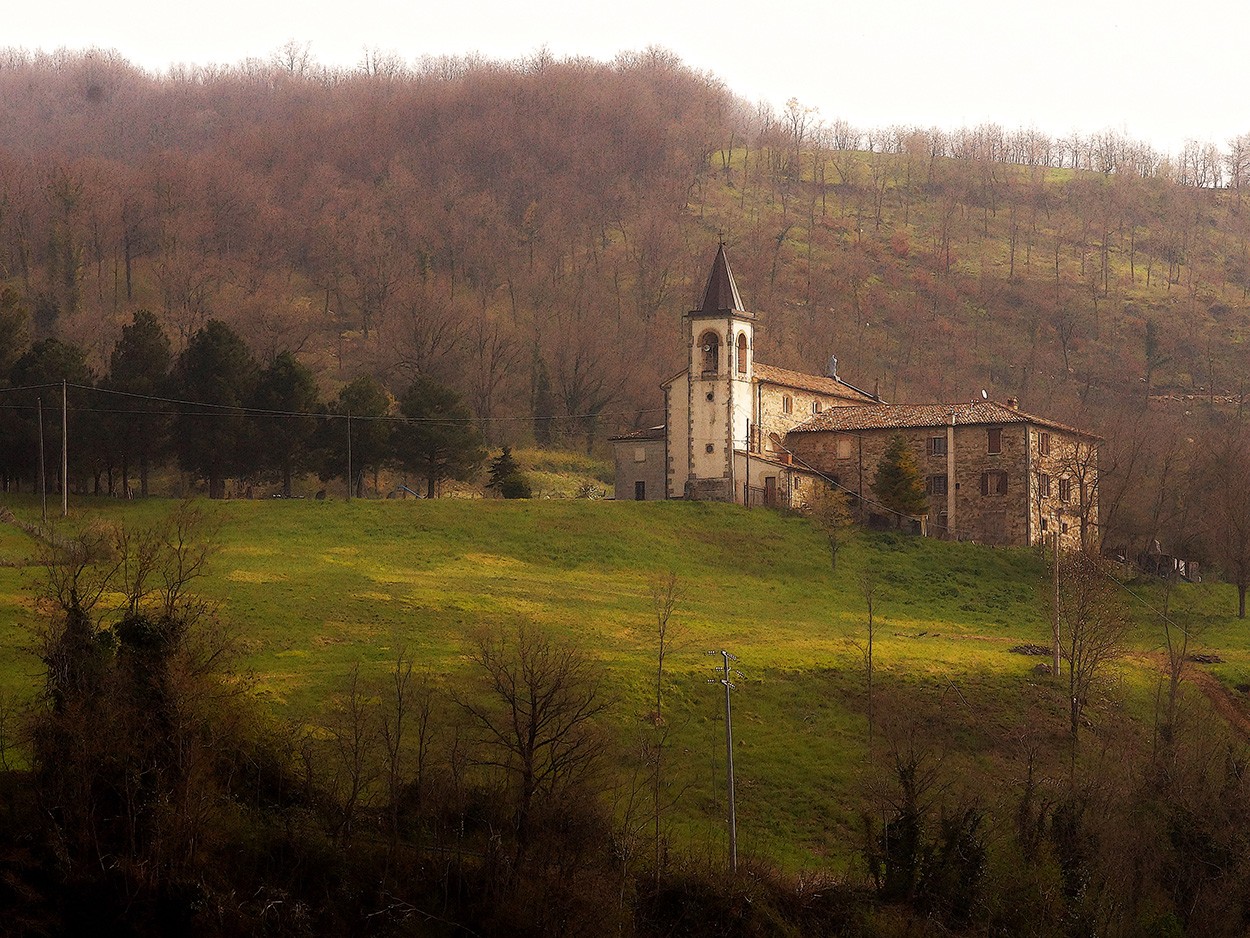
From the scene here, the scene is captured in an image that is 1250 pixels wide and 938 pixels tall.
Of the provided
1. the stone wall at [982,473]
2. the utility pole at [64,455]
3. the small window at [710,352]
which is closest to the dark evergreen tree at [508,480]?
the small window at [710,352]

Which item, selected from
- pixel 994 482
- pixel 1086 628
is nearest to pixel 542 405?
pixel 994 482

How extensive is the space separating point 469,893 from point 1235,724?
26.9 meters

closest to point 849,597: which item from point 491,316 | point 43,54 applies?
point 491,316

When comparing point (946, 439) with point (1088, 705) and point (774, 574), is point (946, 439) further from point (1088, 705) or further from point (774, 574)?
point (1088, 705)

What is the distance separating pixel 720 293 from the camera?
253ft

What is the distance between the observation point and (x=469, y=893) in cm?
3616

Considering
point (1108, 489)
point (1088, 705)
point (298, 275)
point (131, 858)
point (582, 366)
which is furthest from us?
point (298, 275)

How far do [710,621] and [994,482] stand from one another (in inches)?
914

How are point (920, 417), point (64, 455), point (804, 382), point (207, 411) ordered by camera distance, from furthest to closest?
point (804, 382) < point (920, 417) < point (207, 411) < point (64, 455)

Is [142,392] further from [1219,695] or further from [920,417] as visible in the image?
[1219,695]

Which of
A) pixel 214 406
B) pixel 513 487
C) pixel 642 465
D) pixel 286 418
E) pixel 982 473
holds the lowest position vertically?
pixel 513 487

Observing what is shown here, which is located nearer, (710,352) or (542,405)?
(710,352)

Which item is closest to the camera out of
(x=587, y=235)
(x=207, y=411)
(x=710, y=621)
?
(x=710, y=621)

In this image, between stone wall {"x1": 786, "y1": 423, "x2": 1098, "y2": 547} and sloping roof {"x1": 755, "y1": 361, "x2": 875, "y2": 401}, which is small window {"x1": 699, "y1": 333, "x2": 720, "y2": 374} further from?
stone wall {"x1": 786, "y1": 423, "x2": 1098, "y2": 547}
